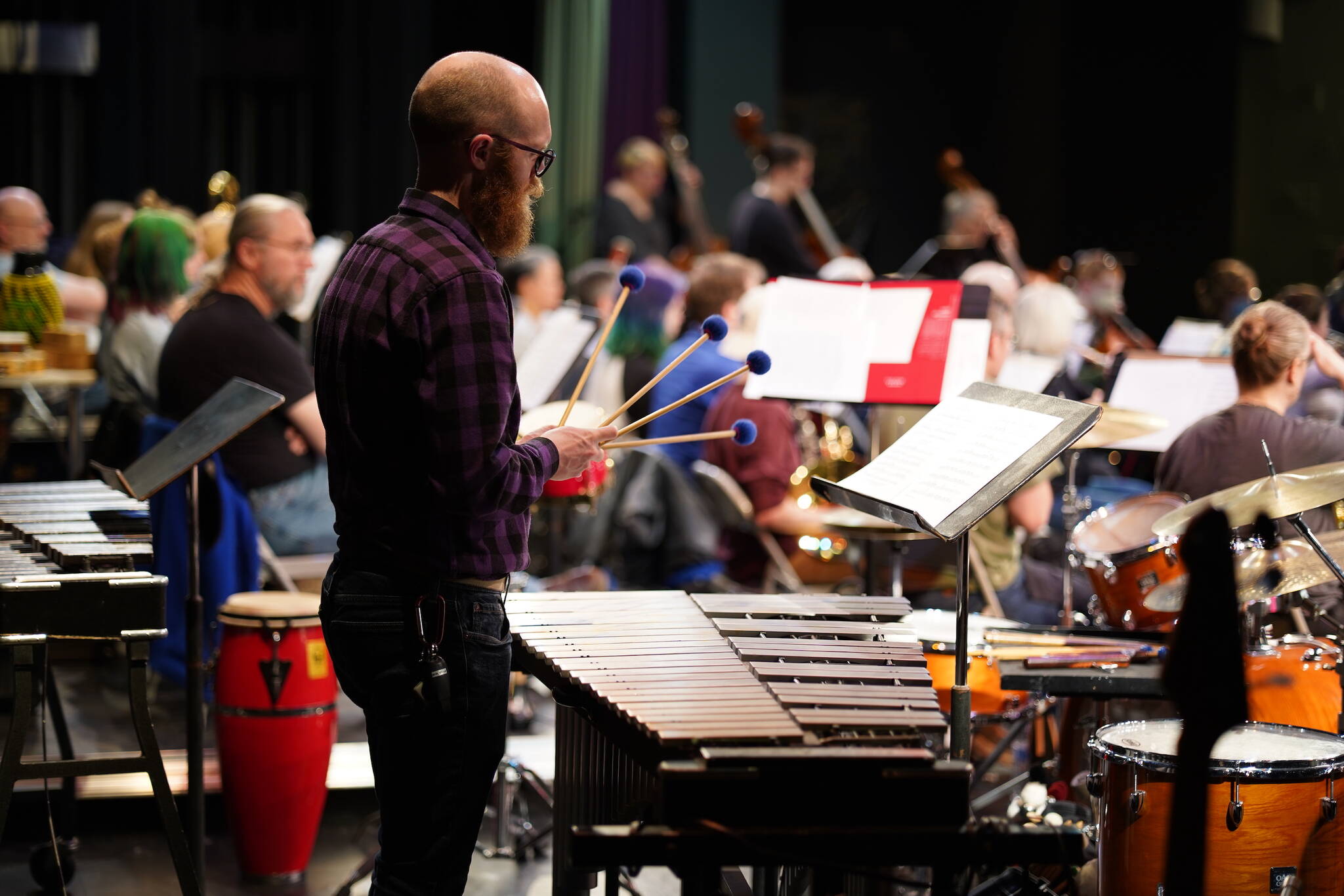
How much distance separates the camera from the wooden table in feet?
17.1

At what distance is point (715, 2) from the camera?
32.6ft

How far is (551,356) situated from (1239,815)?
2.68m

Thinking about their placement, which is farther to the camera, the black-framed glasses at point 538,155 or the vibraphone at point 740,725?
the black-framed glasses at point 538,155

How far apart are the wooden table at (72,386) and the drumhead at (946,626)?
3.18m

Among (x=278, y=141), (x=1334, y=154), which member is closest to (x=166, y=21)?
(x=278, y=141)

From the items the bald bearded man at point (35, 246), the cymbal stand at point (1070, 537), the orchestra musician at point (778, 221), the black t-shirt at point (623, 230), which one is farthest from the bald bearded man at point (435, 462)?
the black t-shirt at point (623, 230)

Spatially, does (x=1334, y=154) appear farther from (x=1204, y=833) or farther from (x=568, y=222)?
(x=1204, y=833)

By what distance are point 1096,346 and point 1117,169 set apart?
275 centimetres

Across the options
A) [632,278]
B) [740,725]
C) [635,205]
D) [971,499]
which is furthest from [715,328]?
[635,205]

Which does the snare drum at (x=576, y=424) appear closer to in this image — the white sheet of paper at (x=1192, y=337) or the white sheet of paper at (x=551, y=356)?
the white sheet of paper at (x=551, y=356)

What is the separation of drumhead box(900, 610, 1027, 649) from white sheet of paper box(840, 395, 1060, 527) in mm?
814

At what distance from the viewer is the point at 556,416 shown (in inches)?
167

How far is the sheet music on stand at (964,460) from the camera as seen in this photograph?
7.92 feet

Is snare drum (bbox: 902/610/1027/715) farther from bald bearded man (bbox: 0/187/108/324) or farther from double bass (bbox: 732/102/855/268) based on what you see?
double bass (bbox: 732/102/855/268)
